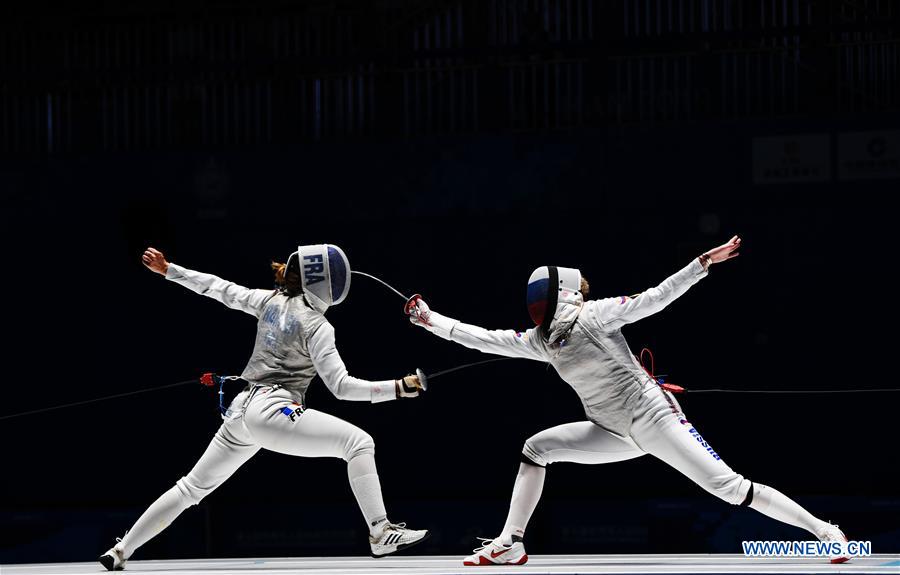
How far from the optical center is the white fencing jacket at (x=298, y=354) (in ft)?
13.5

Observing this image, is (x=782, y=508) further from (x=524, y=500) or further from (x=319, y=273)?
(x=319, y=273)

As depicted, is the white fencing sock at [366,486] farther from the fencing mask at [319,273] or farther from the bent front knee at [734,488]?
the bent front knee at [734,488]

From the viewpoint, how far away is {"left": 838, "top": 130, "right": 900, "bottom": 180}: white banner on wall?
738 centimetres

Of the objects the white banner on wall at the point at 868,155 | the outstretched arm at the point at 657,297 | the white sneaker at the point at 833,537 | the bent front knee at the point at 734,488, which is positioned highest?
the white banner on wall at the point at 868,155

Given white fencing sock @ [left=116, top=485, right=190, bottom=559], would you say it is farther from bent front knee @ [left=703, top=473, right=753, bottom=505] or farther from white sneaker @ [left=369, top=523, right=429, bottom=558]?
bent front knee @ [left=703, top=473, right=753, bottom=505]

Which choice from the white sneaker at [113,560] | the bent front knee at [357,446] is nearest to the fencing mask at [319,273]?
the bent front knee at [357,446]

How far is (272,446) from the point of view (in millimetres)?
4164

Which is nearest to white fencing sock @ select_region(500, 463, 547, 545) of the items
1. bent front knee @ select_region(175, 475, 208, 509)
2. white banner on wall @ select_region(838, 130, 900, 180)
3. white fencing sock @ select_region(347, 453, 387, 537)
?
white fencing sock @ select_region(347, 453, 387, 537)

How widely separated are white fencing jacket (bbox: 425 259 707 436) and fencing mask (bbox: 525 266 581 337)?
0.03 meters

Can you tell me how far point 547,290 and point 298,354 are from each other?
1044mm

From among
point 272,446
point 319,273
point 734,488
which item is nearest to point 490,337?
point 319,273

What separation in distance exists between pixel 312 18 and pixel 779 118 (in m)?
3.81

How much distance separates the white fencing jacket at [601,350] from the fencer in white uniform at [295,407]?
607 mm

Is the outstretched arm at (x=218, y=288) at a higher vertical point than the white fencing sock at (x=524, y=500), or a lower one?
higher
